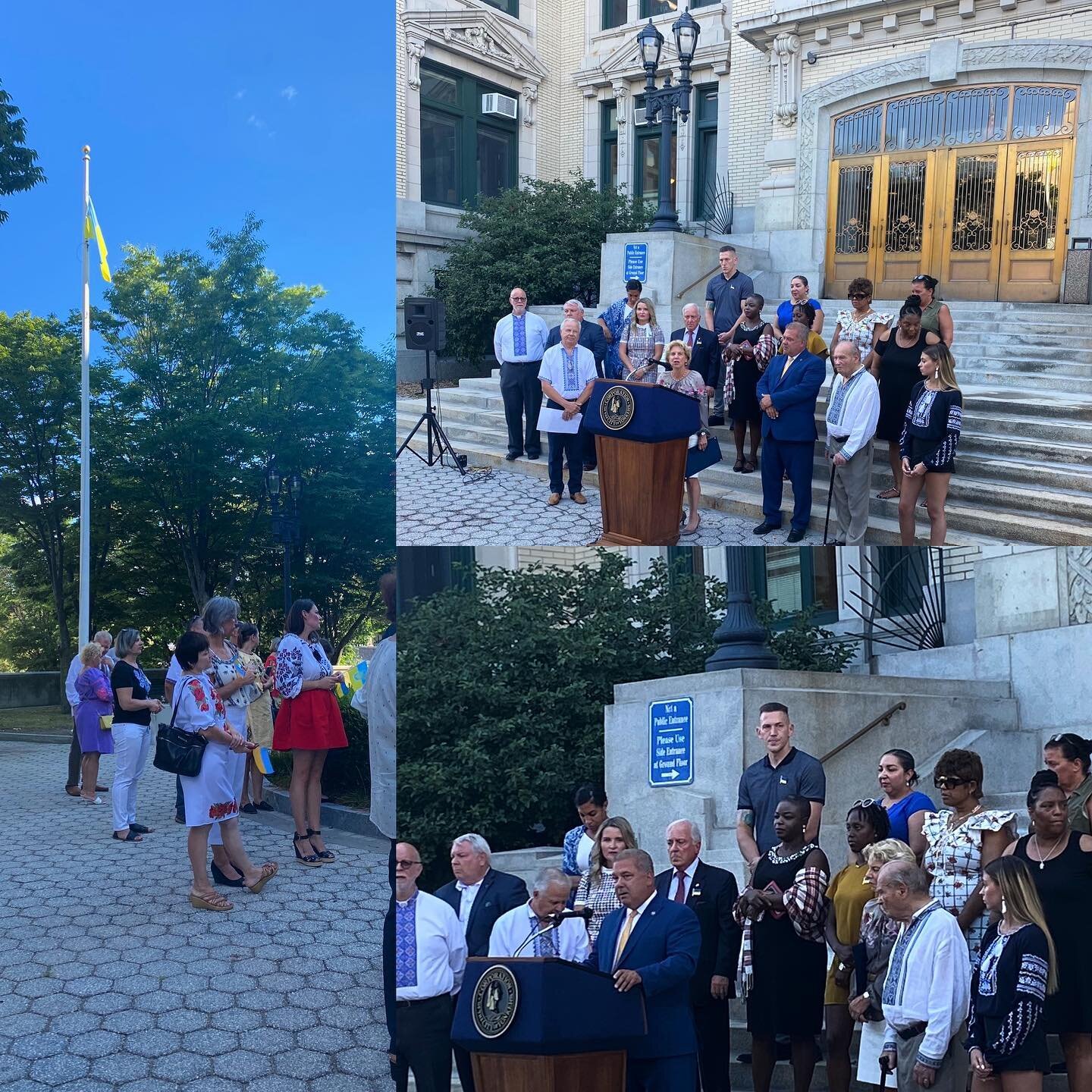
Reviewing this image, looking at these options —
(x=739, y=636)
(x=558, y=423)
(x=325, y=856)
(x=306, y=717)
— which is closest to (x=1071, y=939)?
(x=739, y=636)

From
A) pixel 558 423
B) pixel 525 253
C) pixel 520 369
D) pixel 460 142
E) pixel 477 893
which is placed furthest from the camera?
pixel 525 253

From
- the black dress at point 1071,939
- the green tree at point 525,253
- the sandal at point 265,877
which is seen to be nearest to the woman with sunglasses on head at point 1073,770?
the black dress at point 1071,939

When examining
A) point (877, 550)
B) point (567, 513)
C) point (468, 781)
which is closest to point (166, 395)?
point (468, 781)

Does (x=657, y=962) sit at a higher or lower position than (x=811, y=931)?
higher

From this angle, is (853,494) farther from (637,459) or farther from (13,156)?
(13,156)

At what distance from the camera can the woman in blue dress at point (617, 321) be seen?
641 cm

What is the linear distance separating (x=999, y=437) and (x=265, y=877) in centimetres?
345

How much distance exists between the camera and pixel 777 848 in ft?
12.6

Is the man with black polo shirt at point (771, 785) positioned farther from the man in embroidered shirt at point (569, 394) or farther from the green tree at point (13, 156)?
the green tree at point (13, 156)

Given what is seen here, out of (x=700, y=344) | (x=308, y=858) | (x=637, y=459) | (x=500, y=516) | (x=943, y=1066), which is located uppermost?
(x=700, y=344)

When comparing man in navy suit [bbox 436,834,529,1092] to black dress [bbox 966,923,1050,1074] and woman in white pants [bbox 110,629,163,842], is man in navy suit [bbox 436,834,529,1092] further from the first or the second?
black dress [bbox 966,923,1050,1074]

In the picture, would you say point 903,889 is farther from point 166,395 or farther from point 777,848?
point 166,395

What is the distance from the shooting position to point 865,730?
4.58m

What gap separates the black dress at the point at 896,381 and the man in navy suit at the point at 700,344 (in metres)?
1.17
